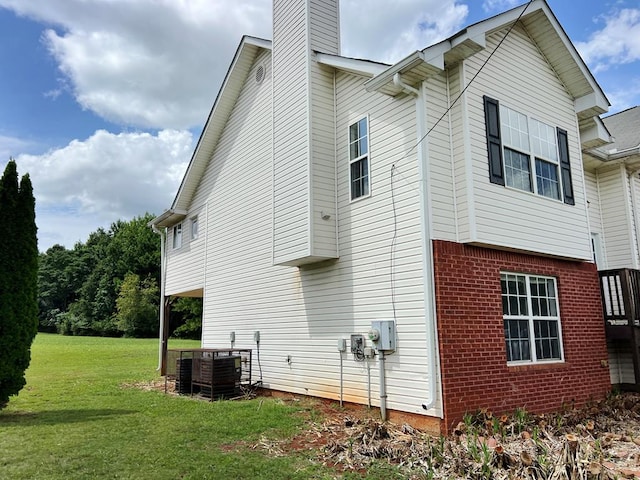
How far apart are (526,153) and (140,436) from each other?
8.29m

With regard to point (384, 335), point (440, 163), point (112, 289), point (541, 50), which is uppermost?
point (541, 50)

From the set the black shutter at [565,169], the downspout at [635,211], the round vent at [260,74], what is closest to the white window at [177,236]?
the round vent at [260,74]

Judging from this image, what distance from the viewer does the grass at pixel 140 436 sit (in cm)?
543

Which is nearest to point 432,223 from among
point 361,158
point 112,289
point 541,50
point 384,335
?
point 384,335

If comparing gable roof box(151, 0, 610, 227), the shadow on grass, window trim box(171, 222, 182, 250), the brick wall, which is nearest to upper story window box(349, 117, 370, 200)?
gable roof box(151, 0, 610, 227)

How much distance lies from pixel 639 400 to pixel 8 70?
15.5 m

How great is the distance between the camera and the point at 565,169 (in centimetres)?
967

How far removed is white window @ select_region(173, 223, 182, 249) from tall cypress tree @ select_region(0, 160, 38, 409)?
24.1 ft

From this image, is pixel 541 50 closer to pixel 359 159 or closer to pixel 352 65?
pixel 352 65

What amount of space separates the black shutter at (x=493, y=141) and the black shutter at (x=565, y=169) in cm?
217

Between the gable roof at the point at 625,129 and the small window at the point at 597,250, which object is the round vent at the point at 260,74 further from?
the small window at the point at 597,250

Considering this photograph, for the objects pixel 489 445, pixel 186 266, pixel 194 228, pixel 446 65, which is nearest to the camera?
pixel 489 445

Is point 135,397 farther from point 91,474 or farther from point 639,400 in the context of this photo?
point 639,400

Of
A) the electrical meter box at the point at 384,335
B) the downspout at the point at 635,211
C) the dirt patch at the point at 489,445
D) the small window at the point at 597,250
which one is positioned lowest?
the dirt patch at the point at 489,445
